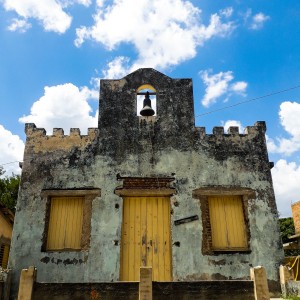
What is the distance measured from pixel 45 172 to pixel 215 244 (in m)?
5.50

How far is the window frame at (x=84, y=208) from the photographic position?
10.3 meters

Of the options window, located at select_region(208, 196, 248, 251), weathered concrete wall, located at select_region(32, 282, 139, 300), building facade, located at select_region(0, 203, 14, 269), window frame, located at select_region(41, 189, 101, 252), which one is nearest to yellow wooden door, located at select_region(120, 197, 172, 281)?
window frame, located at select_region(41, 189, 101, 252)

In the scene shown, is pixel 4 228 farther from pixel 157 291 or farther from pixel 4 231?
pixel 157 291

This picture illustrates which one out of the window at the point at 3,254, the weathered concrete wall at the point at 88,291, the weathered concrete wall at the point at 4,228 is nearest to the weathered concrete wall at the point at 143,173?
the weathered concrete wall at the point at 88,291

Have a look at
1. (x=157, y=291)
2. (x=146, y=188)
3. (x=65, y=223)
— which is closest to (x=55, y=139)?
(x=65, y=223)

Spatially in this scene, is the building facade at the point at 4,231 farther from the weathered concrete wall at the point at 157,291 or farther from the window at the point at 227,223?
the weathered concrete wall at the point at 157,291

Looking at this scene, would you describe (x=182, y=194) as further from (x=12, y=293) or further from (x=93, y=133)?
(x=12, y=293)

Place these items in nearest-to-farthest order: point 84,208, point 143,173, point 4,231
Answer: point 84,208, point 143,173, point 4,231

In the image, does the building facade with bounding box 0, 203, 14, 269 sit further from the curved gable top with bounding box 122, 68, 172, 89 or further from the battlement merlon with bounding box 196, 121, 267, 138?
the battlement merlon with bounding box 196, 121, 267, 138

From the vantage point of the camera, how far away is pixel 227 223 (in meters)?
10.7

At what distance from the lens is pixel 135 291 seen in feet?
20.6

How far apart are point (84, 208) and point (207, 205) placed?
361 centimetres

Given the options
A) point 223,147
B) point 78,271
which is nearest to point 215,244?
point 223,147

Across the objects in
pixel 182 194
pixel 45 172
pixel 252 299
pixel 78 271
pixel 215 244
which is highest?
pixel 45 172
